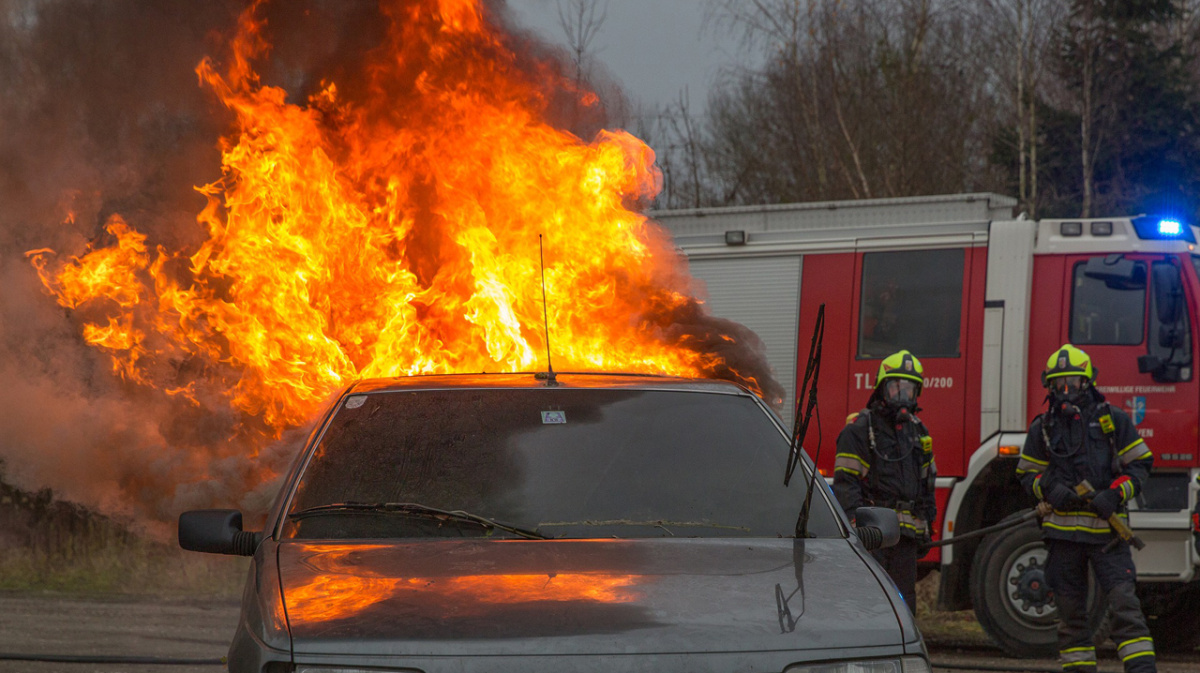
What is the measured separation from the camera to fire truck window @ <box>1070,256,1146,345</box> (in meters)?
9.34

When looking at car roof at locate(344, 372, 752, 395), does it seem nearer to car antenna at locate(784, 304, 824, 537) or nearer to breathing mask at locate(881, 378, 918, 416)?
car antenna at locate(784, 304, 824, 537)

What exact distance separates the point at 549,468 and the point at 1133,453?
14.4 feet

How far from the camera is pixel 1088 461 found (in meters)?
7.40

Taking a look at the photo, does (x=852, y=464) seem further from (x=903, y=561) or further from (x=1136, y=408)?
(x=1136, y=408)

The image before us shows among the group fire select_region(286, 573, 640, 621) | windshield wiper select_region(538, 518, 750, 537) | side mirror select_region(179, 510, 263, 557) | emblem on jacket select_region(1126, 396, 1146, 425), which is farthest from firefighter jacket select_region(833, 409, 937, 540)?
fire select_region(286, 573, 640, 621)

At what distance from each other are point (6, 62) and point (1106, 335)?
7.80 metres

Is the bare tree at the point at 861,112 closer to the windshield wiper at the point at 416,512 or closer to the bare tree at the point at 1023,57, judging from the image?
the bare tree at the point at 1023,57

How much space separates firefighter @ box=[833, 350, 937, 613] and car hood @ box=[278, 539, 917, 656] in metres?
3.56

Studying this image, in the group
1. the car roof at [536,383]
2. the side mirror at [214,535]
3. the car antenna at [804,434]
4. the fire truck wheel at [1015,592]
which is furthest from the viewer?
the fire truck wheel at [1015,592]

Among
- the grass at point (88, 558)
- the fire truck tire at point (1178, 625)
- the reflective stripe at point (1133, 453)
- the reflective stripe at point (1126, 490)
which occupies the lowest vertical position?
the grass at point (88, 558)

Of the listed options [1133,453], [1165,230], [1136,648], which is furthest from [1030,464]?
[1165,230]

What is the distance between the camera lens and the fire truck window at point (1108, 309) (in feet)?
30.7

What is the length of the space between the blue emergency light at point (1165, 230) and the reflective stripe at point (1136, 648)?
3.41 m

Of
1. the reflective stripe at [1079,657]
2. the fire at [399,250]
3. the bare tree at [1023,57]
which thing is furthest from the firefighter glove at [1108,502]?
the bare tree at [1023,57]
